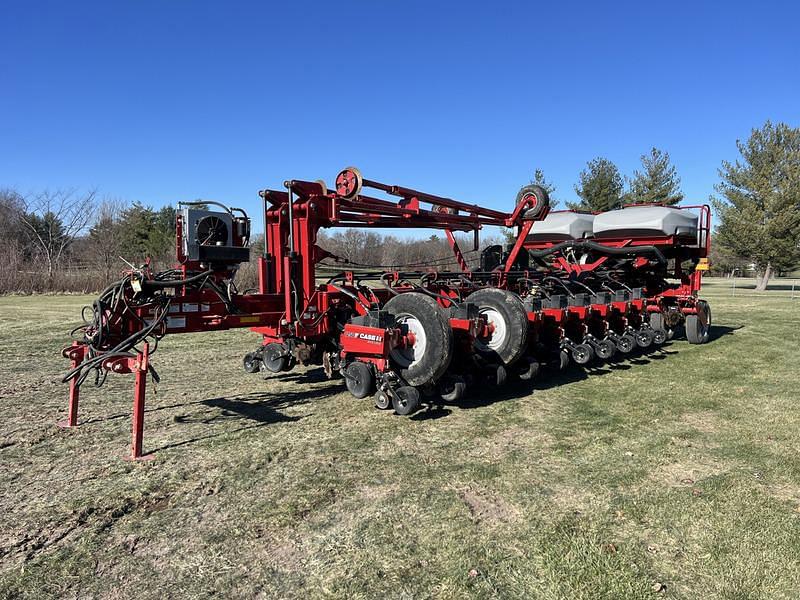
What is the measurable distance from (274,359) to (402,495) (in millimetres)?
3523

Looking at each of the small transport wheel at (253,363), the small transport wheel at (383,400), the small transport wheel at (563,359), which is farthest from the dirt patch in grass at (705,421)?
the small transport wheel at (253,363)

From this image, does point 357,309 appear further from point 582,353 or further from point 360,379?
point 582,353

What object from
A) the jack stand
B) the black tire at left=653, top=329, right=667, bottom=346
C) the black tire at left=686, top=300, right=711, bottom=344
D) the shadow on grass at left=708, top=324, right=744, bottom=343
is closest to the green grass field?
the jack stand

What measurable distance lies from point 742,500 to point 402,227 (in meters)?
4.39

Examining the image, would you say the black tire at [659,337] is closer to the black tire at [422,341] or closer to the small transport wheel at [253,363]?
the black tire at [422,341]

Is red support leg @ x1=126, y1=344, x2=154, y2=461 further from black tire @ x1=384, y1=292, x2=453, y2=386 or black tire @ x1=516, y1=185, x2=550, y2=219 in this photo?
black tire @ x1=516, y1=185, x2=550, y2=219

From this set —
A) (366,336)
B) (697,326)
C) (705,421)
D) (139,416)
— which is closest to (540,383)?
(705,421)

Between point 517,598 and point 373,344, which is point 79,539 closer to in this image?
point 517,598

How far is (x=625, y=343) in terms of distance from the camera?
7.76 metres

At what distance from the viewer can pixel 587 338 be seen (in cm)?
724

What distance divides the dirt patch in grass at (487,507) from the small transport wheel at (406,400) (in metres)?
1.44

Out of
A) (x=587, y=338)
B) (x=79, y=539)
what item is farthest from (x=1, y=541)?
(x=587, y=338)

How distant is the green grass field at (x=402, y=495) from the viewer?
2641mm

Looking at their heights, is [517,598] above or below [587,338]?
below
